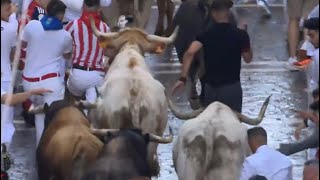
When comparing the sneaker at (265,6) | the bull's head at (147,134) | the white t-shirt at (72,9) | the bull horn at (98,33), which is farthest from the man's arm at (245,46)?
the sneaker at (265,6)

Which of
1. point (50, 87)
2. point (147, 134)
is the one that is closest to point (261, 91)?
point (50, 87)

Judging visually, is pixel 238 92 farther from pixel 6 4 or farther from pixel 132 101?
pixel 6 4

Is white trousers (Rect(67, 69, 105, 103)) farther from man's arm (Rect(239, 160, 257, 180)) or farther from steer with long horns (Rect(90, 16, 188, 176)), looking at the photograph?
man's arm (Rect(239, 160, 257, 180))

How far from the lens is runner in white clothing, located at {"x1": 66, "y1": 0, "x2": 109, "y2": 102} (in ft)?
48.6

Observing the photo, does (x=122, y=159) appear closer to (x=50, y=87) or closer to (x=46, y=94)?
(x=46, y=94)

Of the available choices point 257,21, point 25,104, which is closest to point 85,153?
point 25,104

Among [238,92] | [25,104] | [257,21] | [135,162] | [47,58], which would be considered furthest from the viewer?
[257,21]

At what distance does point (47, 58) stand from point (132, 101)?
7.11ft

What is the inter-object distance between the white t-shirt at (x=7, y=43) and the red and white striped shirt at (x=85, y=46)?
717 millimetres

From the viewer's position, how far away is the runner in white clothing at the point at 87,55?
Answer: 1480 cm

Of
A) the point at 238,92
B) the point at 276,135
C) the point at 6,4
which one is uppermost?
the point at 6,4

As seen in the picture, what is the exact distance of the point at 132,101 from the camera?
1277 centimetres

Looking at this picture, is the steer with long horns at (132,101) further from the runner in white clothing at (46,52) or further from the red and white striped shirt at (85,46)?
the red and white striped shirt at (85,46)

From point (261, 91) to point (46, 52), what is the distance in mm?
4741
